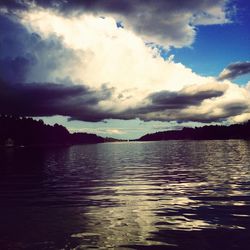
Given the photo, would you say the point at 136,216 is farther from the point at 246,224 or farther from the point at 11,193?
the point at 11,193

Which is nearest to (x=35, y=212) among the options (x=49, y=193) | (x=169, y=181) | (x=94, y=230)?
(x=94, y=230)

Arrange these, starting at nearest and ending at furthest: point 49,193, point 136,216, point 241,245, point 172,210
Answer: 1. point 241,245
2. point 136,216
3. point 172,210
4. point 49,193

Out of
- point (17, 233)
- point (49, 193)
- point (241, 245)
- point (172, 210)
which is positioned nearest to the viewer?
point (241, 245)

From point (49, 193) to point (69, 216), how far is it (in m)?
11.8

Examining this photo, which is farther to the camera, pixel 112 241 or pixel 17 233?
pixel 17 233

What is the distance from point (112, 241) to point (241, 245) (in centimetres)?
605

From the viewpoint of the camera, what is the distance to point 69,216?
2327cm

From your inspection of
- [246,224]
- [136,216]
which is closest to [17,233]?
[136,216]

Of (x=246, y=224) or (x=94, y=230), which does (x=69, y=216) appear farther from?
(x=246, y=224)

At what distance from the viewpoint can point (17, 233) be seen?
1911 centimetres

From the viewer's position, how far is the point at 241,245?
635 inches

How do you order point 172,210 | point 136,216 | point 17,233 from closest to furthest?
point 17,233
point 136,216
point 172,210

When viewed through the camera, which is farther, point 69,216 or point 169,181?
point 169,181

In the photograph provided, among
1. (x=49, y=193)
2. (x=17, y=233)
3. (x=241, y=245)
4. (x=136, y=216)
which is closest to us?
(x=241, y=245)
